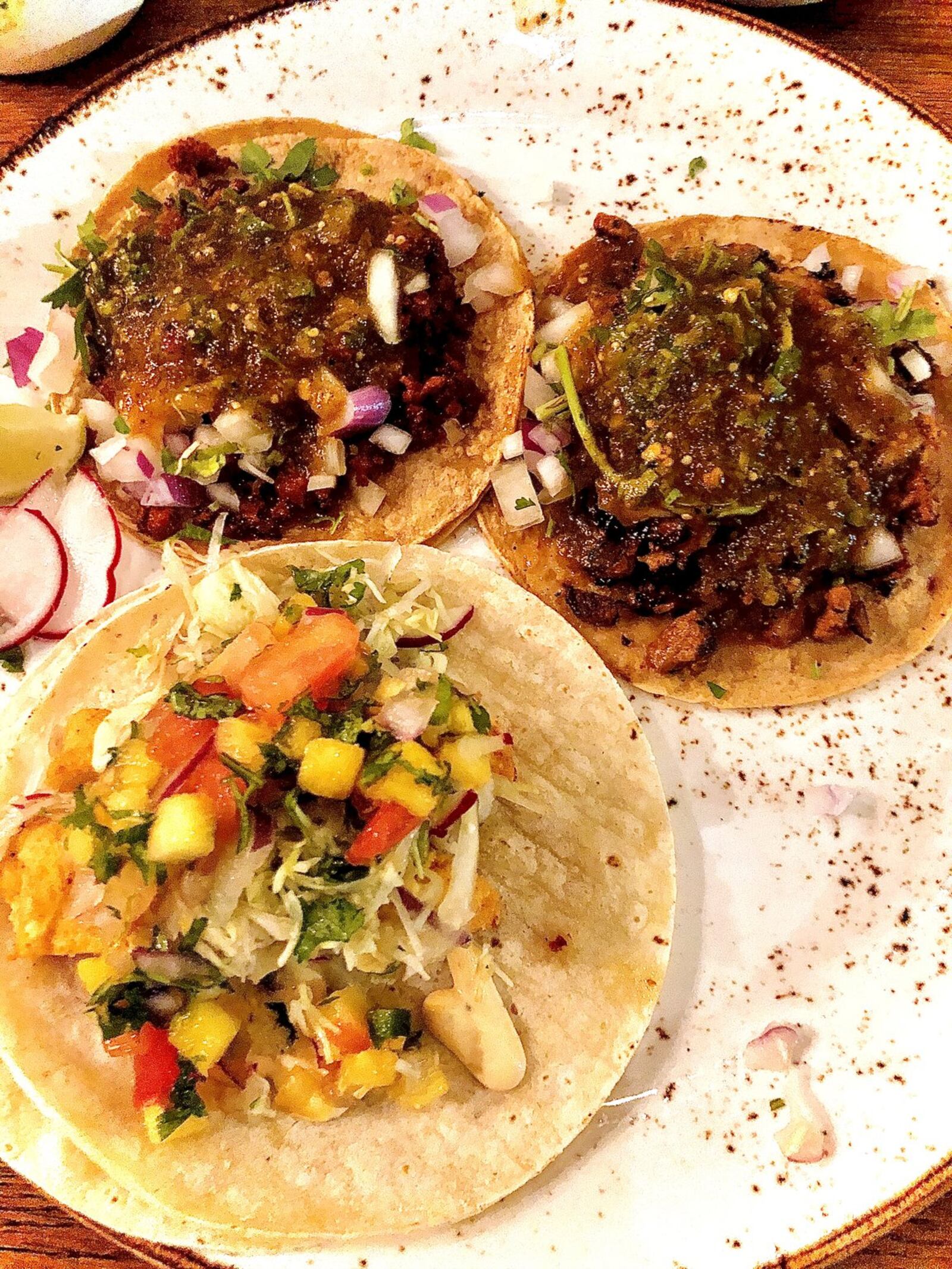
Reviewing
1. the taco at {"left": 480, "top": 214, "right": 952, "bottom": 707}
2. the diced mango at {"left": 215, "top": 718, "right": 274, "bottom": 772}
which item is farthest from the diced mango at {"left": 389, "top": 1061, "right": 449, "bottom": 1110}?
the taco at {"left": 480, "top": 214, "right": 952, "bottom": 707}

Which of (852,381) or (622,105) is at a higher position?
(622,105)

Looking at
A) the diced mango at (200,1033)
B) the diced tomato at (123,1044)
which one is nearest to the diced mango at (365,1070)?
the diced mango at (200,1033)

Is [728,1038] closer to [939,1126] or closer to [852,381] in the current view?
[939,1126]

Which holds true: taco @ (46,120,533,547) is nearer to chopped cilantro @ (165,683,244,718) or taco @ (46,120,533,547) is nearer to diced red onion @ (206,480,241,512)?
diced red onion @ (206,480,241,512)

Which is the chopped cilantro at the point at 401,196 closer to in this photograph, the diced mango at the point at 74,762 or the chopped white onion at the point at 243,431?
the chopped white onion at the point at 243,431

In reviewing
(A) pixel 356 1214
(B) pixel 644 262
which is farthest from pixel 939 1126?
(B) pixel 644 262

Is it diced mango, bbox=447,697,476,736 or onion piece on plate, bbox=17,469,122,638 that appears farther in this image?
onion piece on plate, bbox=17,469,122,638

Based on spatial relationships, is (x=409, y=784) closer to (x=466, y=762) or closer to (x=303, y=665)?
(x=466, y=762)
